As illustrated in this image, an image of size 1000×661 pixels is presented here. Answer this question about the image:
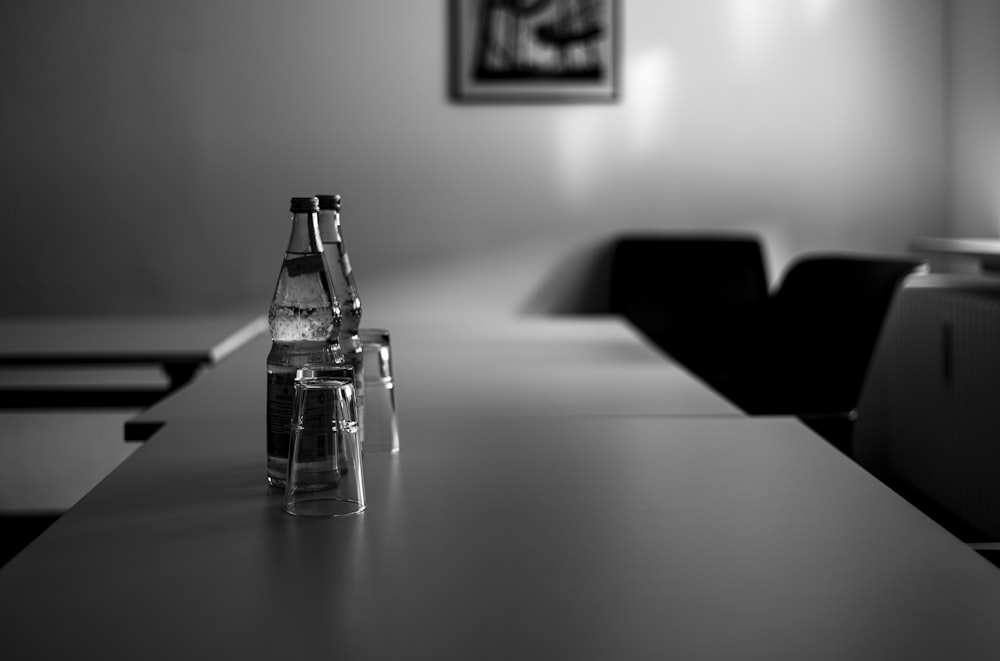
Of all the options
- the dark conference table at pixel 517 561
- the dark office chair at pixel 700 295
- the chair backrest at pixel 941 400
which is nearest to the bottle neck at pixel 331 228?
the dark conference table at pixel 517 561

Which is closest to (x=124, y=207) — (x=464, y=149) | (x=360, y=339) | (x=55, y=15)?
(x=55, y=15)

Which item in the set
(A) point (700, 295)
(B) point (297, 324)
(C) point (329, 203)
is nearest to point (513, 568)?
(B) point (297, 324)

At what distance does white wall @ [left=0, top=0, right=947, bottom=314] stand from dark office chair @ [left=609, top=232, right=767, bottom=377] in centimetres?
22

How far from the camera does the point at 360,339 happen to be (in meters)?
1.31

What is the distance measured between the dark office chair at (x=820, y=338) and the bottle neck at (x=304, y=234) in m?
1.29

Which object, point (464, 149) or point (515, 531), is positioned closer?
point (515, 531)

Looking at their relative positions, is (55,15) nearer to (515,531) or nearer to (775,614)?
(515,531)

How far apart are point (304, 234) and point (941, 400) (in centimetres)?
238

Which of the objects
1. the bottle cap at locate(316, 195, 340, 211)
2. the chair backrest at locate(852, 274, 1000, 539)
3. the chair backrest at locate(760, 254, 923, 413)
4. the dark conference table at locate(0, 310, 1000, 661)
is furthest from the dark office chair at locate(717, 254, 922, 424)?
the bottle cap at locate(316, 195, 340, 211)

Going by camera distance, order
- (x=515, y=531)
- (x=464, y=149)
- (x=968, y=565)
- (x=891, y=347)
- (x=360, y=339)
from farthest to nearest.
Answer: (x=464, y=149) → (x=891, y=347) → (x=360, y=339) → (x=515, y=531) → (x=968, y=565)

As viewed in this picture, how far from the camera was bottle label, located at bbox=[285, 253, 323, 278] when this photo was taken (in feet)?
3.98

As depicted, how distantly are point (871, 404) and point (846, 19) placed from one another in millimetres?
1472

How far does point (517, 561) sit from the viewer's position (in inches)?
35.4

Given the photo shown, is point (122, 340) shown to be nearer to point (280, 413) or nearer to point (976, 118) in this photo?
point (280, 413)
